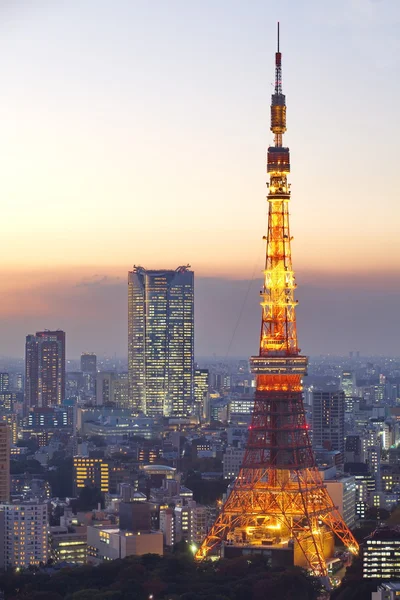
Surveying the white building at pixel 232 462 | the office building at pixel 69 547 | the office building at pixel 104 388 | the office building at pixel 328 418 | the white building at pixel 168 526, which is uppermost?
the office building at pixel 104 388

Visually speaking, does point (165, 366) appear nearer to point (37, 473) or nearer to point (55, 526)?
point (37, 473)

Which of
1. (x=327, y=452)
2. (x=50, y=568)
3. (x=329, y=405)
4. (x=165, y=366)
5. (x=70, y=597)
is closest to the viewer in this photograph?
(x=70, y=597)

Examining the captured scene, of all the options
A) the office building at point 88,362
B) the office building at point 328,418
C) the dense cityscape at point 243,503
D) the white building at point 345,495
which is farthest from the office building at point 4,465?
the office building at point 88,362

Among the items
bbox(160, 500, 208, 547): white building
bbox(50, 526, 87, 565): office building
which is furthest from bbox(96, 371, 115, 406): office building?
bbox(50, 526, 87, 565): office building

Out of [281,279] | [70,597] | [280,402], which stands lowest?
[70,597]

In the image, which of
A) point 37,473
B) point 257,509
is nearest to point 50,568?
point 257,509

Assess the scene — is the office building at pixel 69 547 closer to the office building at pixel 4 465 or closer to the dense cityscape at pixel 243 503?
the dense cityscape at pixel 243 503

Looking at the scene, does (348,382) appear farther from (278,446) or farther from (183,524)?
(278,446)
